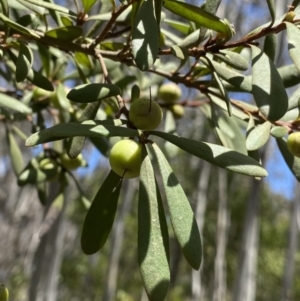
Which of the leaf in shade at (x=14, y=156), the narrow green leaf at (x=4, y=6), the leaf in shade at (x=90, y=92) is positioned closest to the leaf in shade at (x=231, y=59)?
the leaf in shade at (x=90, y=92)

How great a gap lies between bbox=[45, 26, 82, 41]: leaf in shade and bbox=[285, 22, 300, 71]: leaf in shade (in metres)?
0.25

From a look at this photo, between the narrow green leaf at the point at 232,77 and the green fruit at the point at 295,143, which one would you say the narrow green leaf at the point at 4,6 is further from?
the green fruit at the point at 295,143

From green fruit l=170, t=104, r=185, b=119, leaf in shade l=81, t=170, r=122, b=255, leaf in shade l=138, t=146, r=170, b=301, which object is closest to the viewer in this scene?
leaf in shade l=138, t=146, r=170, b=301

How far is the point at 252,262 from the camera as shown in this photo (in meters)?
4.57

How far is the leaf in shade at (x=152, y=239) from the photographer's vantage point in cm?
40

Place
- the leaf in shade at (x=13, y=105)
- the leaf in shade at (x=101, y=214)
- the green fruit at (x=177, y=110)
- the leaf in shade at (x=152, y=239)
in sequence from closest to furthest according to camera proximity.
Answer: the leaf in shade at (x=152, y=239) < the leaf in shade at (x=101, y=214) < the leaf in shade at (x=13, y=105) < the green fruit at (x=177, y=110)

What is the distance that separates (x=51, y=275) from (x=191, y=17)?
3.74m

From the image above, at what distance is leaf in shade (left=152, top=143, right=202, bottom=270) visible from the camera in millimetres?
407

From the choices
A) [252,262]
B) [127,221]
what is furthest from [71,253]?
[252,262]

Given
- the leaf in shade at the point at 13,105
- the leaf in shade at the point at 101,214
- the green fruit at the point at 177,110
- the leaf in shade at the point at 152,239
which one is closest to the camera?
the leaf in shade at the point at 152,239

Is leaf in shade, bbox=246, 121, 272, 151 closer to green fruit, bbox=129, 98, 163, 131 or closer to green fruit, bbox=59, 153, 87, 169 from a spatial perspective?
green fruit, bbox=129, 98, 163, 131

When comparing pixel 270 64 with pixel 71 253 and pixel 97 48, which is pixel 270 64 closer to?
pixel 97 48

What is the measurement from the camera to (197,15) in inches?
18.8

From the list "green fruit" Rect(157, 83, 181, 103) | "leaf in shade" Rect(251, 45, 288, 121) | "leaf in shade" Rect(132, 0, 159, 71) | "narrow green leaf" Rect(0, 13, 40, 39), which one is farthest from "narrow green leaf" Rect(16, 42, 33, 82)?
"green fruit" Rect(157, 83, 181, 103)
